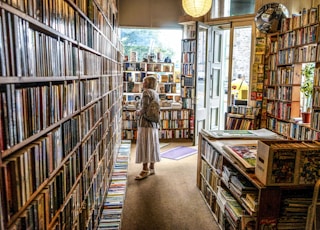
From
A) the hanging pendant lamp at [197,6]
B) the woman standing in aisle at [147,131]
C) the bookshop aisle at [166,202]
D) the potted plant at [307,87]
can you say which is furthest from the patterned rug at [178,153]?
the hanging pendant lamp at [197,6]

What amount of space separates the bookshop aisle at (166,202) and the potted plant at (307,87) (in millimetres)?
1800

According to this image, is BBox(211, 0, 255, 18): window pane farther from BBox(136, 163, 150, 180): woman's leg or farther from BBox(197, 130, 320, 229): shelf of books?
BBox(197, 130, 320, 229): shelf of books

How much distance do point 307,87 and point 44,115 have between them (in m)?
3.85

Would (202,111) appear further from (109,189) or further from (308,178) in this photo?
(308,178)

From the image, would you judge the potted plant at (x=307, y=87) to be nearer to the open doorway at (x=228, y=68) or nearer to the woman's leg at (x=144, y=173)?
the open doorway at (x=228, y=68)

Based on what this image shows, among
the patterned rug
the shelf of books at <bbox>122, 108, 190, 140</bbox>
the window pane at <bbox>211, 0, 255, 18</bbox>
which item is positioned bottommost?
the patterned rug

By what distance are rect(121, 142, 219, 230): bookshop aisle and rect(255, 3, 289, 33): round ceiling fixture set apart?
263 cm

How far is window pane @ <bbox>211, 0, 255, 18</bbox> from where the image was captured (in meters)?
5.38

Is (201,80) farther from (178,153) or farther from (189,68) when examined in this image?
(178,153)

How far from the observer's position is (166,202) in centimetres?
321

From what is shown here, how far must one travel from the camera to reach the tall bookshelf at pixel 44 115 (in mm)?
862

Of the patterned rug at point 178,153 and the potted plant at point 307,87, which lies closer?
the potted plant at point 307,87

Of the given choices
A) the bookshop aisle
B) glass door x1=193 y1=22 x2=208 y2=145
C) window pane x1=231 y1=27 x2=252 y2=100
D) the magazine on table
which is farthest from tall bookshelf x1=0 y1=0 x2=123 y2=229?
window pane x1=231 y1=27 x2=252 y2=100

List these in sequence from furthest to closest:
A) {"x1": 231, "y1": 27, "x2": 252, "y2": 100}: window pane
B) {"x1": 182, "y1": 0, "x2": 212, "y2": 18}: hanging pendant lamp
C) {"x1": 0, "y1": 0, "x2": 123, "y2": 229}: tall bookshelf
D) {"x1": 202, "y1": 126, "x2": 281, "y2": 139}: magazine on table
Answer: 1. {"x1": 231, "y1": 27, "x2": 252, "y2": 100}: window pane
2. {"x1": 182, "y1": 0, "x2": 212, "y2": 18}: hanging pendant lamp
3. {"x1": 202, "y1": 126, "x2": 281, "y2": 139}: magazine on table
4. {"x1": 0, "y1": 0, "x2": 123, "y2": 229}: tall bookshelf
